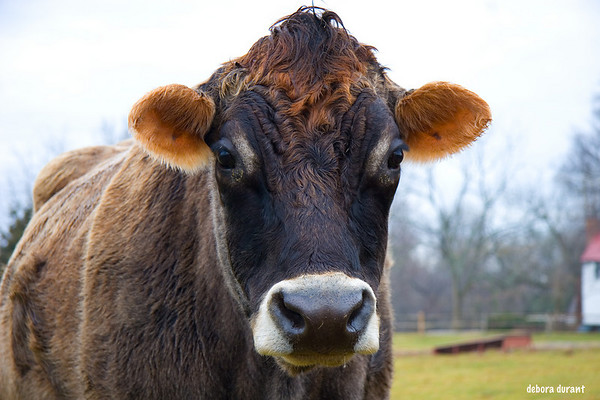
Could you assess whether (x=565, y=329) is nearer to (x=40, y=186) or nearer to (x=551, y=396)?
(x=551, y=396)

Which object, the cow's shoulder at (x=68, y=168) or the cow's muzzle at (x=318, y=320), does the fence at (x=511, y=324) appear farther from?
the cow's muzzle at (x=318, y=320)

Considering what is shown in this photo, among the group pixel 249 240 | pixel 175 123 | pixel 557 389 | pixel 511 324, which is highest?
pixel 175 123

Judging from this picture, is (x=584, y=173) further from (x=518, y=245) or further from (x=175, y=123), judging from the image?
(x=175, y=123)

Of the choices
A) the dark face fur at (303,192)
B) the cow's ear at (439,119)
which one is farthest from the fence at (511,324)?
the dark face fur at (303,192)

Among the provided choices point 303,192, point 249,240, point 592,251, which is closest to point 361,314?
point 303,192

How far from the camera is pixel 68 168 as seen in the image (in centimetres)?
668

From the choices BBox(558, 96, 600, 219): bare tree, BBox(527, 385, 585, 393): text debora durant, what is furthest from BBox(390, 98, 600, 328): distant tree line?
BBox(527, 385, 585, 393): text debora durant

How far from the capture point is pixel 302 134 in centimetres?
318

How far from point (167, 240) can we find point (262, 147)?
1.38m

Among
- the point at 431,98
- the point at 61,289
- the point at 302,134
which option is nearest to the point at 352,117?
the point at 302,134

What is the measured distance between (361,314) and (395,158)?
3.33 ft

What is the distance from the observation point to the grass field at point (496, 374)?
39.8 ft

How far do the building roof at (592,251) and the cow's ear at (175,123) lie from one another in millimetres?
48961

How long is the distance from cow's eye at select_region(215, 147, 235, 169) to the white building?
48.5 m
